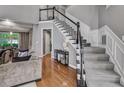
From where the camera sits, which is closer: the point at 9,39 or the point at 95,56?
the point at 9,39

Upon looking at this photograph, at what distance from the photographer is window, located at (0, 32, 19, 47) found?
2033 mm

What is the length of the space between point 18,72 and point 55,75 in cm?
91

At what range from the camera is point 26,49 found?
86.0 inches

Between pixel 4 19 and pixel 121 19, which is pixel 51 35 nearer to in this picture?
pixel 4 19

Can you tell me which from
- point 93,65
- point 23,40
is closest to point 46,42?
point 23,40

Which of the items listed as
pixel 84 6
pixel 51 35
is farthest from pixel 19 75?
pixel 84 6

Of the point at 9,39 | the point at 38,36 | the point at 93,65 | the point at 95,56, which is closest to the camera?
the point at 9,39

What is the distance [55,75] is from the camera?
235 centimetres

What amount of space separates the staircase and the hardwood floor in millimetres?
159

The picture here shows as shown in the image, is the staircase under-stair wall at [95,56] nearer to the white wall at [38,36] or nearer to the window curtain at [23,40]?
the white wall at [38,36]

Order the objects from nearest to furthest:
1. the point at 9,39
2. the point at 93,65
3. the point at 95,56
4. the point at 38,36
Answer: the point at 9,39, the point at 38,36, the point at 93,65, the point at 95,56

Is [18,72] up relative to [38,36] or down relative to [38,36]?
down

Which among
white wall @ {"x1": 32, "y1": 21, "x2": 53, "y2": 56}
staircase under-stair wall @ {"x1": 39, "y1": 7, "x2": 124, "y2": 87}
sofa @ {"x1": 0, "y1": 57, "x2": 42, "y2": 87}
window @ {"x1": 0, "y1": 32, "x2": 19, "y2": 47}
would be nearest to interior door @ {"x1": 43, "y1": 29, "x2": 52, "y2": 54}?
white wall @ {"x1": 32, "y1": 21, "x2": 53, "y2": 56}

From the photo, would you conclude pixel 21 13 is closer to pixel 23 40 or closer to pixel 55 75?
pixel 23 40
